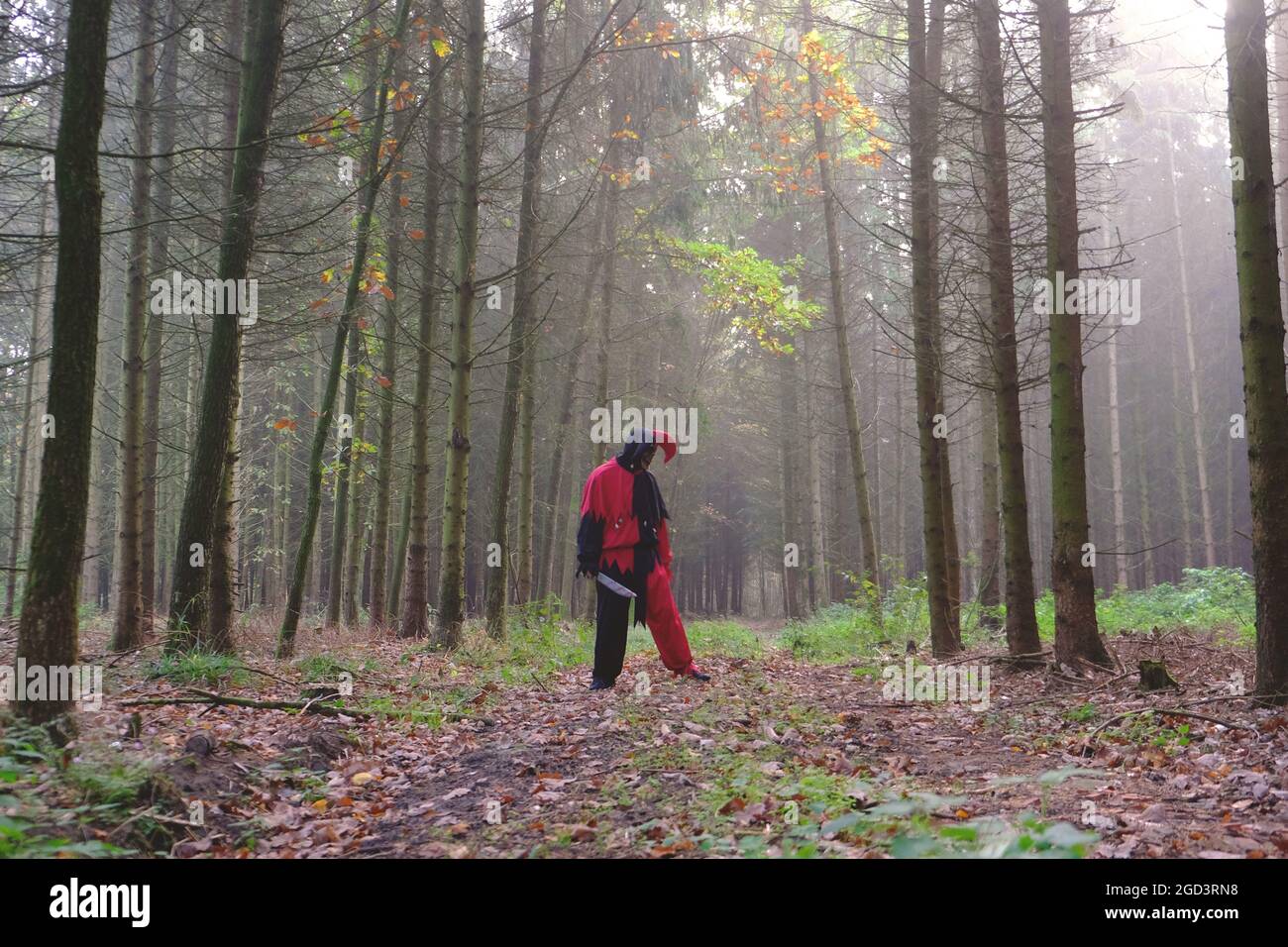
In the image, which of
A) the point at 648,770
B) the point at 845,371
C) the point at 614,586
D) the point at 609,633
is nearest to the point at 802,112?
the point at 845,371

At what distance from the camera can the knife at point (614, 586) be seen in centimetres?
793

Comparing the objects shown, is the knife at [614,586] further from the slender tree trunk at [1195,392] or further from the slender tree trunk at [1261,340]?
the slender tree trunk at [1195,392]

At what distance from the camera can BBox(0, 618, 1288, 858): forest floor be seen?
3.48 metres

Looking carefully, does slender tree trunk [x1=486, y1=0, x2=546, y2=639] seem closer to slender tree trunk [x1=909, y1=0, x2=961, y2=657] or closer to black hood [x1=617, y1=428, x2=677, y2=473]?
black hood [x1=617, y1=428, x2=677, y2=473]

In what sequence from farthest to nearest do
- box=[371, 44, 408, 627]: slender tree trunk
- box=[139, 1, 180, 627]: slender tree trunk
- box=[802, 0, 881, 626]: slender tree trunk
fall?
box=[802, 0, 881, 626]: slender tree trunk
box=[371, 44, 408, 627]: slender tree trunk
box=[139, 1, 180, 627]: slender tree trunk

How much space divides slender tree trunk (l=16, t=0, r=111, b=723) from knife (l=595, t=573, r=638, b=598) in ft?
14.2

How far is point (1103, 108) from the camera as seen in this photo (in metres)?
7.40

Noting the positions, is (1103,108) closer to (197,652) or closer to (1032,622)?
(1032,622)

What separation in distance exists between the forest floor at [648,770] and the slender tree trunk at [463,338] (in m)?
2.21

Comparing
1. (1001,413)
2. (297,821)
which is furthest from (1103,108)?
(297,821)

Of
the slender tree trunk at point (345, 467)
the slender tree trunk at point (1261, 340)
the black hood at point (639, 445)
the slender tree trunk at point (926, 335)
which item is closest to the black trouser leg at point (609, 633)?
the black hood at point (639, 445)

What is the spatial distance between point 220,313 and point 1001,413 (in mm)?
8016

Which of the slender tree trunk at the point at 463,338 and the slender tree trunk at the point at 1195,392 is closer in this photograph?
the slender tree trunk at the point at 463,338

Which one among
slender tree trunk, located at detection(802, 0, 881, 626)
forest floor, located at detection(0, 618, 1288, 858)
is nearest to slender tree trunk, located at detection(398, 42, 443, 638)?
forest floor, located at detection(0, 618, 1288, 858)
